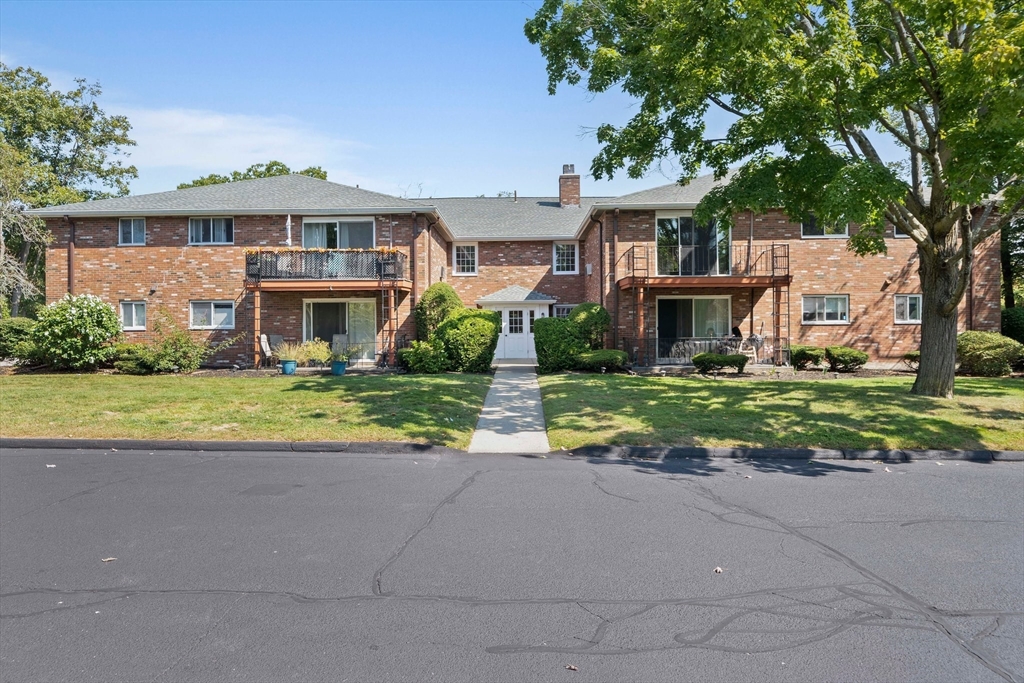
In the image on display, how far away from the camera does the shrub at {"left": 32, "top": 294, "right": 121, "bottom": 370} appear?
19172 mm

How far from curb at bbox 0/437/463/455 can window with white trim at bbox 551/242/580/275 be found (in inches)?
724

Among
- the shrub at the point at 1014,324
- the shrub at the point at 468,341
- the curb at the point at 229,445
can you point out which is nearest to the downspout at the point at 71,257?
the shrub at the point at 468,341

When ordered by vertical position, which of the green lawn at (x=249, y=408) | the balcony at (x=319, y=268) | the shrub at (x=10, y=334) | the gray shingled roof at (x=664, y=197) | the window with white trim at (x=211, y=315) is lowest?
the green lawn at (x=249, y=408)

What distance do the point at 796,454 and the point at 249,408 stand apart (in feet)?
32.3

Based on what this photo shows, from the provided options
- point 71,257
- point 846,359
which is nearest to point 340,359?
point 71,257

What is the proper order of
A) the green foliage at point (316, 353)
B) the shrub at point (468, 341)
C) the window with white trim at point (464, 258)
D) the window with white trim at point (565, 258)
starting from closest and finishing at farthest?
the shrub at point (468, 341) < the green foliage at point (316, 353) < the window with white trim at point (565, 258) < the window with white trim at point (464, 258)

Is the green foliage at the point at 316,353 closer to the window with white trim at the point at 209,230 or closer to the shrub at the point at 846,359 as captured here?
the window with white trim at the point at 209,230

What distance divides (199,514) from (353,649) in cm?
343

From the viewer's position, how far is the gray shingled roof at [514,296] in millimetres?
26316

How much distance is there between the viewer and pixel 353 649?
12.1ft

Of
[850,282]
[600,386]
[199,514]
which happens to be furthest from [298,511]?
[850,282]

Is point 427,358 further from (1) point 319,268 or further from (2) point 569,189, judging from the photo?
(2) point 569,189

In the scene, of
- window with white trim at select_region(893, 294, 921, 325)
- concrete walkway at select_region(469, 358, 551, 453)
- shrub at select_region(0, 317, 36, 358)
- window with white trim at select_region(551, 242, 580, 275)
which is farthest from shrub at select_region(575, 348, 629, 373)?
shrub at select_region(0, 317, 36, 358)

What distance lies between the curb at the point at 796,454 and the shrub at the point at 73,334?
1627 cm
